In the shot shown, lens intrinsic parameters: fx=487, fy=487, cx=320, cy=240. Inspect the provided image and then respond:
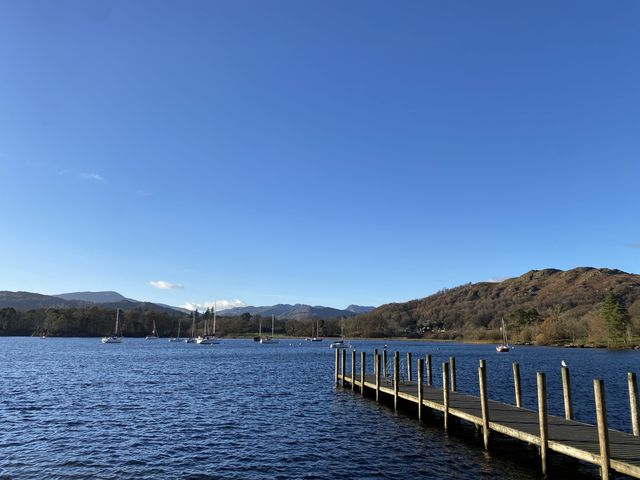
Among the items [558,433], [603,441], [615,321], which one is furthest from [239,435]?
[615,321]

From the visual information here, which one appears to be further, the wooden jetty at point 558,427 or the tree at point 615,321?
the tree at point 615,321

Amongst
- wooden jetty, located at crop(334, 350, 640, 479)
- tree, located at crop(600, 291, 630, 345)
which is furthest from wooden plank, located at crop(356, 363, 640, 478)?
tree, located at crop(600, 291, 630, 345)

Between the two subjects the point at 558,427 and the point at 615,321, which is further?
the point at 615,321

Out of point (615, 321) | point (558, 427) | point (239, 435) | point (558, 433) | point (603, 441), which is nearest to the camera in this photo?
point (603, 441)

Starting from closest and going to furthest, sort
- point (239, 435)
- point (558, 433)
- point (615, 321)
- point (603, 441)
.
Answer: point (603, 441) → point (558, 433) → point (239, 435) → point (615, 321)

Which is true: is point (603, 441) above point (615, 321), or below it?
below

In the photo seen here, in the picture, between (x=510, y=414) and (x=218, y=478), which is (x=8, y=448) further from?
(x=510, y=414)

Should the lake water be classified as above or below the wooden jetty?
below

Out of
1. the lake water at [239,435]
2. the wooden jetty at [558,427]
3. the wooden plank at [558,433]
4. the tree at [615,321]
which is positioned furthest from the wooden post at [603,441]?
the tree at [615,321]

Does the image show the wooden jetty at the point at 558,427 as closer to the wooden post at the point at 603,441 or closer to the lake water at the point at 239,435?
the wooden post at the point at 603,441

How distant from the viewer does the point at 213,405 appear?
41.6m

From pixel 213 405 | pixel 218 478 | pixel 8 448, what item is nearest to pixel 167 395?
pixel 213 405

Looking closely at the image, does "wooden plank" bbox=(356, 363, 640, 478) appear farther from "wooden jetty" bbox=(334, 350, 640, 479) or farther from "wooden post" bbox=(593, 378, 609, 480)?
"wooden post" bbox=(593, 378, 609, 480)

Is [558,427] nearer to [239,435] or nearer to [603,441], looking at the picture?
[603,441]
